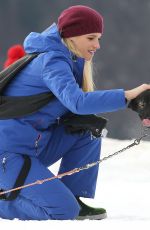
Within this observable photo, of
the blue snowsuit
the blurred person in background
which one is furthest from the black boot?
the blurred person in background

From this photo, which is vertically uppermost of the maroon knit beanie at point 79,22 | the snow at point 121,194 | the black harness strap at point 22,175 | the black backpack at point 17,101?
the maroon knit beanie at point 79,22

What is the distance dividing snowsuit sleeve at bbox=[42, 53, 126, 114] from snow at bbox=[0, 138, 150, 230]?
0.48 metres

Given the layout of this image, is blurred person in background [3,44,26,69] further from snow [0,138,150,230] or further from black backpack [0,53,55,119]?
black backpack [0,53,55,119]

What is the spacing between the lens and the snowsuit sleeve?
255cm

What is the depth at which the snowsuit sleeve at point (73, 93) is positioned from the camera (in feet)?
8.38

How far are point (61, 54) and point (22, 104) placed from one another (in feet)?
0.99

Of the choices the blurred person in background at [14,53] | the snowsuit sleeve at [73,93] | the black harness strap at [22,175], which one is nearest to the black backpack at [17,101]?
the snowsuit sleeve at [73,93]

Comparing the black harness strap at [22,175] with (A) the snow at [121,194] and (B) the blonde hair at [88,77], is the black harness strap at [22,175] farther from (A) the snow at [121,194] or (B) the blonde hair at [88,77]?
(B) the blonde hair at [88,77]

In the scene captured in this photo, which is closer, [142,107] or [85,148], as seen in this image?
[142,107]

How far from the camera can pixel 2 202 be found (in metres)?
2.97

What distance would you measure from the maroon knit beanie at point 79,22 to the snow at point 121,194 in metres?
0.89

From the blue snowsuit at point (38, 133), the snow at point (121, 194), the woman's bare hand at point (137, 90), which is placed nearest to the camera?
the snow at point (121, 194)

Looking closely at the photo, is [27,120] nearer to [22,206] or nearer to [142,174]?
[22,206]

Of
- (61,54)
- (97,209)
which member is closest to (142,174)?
(97,209)
